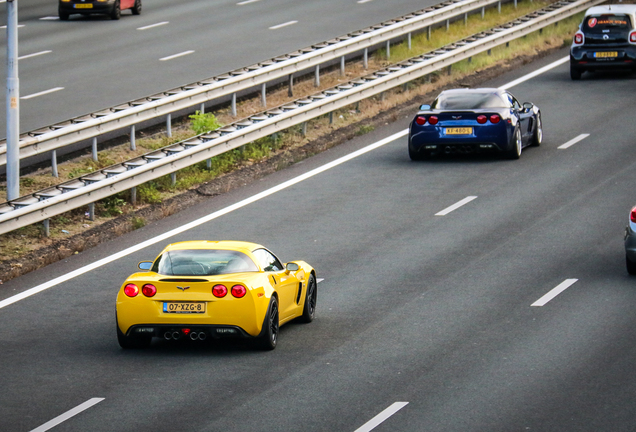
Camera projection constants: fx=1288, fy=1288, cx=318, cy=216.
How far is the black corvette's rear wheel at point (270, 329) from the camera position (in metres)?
13.2

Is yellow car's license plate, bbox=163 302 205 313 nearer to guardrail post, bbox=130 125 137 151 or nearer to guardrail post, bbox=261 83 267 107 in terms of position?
guardrail post, bbox=130 125 137 151

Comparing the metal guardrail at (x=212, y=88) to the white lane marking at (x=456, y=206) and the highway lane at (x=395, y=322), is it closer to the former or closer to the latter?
the highway lane at (x=395, y=322)

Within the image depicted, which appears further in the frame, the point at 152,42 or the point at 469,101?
the point at 152,42

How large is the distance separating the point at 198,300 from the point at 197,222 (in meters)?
7.01

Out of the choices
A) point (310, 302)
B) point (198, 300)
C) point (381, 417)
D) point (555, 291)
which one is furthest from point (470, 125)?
point (381, 417)

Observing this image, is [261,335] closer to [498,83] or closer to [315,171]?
[315,171]

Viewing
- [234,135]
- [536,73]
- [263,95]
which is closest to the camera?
[234,135]

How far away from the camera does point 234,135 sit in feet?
76.6

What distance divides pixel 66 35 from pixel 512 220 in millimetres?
20167

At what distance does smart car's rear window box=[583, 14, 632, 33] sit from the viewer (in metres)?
32.6

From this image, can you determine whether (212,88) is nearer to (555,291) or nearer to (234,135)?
(234,135)

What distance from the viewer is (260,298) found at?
13188 millimetres

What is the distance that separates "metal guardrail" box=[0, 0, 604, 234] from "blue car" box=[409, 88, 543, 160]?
110 inches

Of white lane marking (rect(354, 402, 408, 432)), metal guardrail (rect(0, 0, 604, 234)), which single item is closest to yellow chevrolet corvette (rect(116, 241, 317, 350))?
white lane marking (rect(354, 402, 408, 432))
